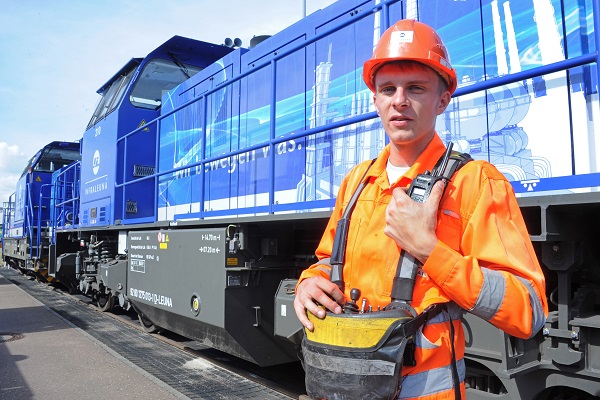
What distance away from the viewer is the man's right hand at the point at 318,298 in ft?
4.50

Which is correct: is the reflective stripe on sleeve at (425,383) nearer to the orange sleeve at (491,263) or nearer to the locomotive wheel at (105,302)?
the orange sleeve at (491,263)

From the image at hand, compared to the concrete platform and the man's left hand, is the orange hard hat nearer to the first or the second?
the man's left hand

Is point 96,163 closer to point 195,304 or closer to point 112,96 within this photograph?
point 112,96

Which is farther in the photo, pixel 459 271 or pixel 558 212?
pixel 558 212

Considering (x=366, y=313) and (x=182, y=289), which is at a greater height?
(x=366, y=313)

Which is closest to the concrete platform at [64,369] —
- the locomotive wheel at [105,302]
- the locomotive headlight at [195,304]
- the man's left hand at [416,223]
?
the locomotive headlight at [195,304]

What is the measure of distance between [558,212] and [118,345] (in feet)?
17.6

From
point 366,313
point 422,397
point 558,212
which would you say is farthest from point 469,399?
point 366,313

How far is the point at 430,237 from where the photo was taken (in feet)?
4.09

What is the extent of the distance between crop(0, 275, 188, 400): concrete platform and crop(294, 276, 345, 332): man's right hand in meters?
2.96

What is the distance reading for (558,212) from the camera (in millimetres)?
2039

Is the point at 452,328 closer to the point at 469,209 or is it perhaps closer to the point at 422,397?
the point at 422,397

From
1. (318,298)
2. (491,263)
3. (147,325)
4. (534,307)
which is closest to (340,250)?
(318,298)

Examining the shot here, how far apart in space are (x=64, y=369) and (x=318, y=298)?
4.38 meters
